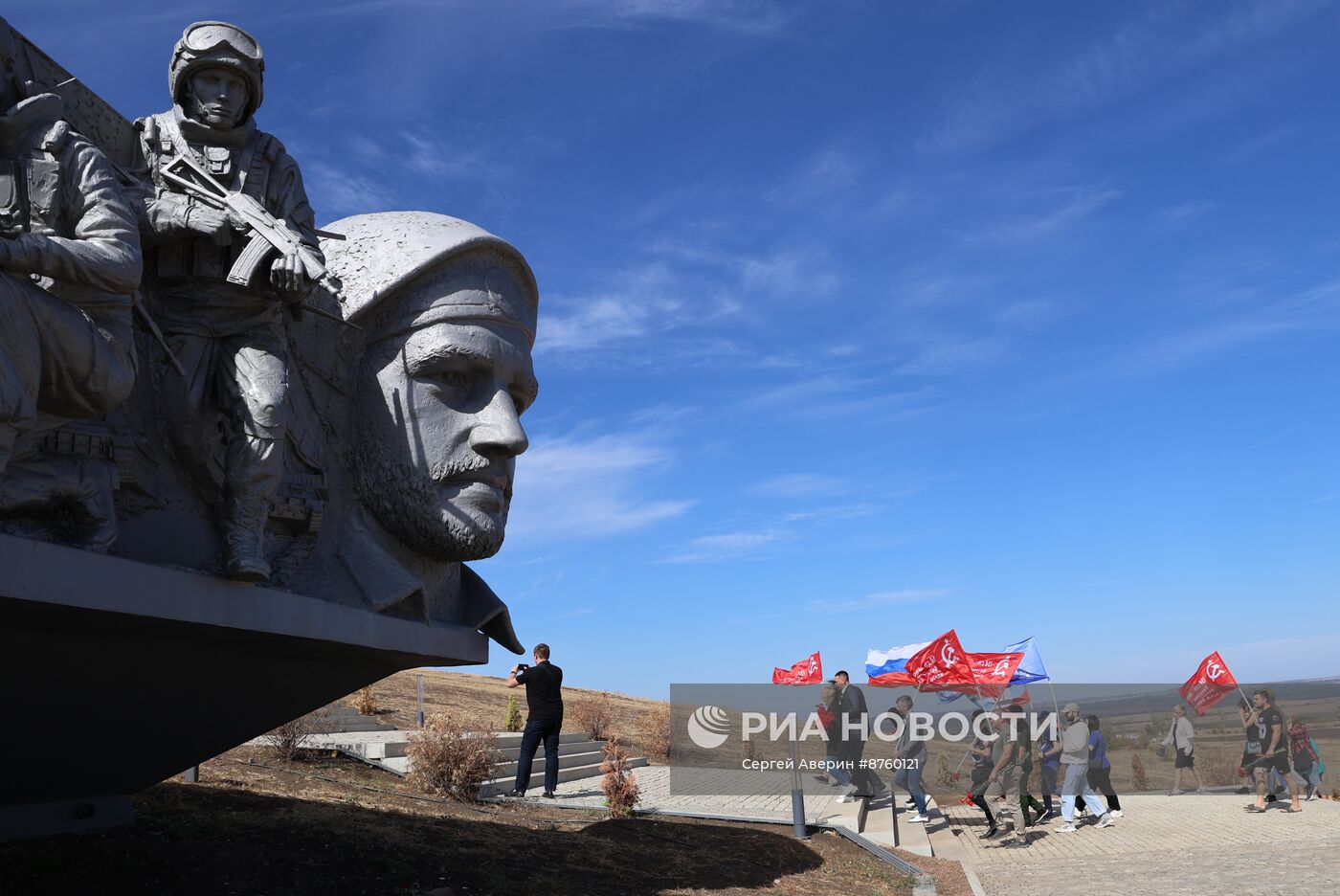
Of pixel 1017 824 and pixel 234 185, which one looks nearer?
pixel 234 185

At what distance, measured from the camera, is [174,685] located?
6.24 meters

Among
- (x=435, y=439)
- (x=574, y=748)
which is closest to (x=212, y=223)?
(x=435, y=439)

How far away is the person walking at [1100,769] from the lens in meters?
15.7

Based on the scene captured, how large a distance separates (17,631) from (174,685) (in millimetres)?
1582

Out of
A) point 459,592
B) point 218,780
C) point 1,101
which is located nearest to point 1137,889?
point 459,592

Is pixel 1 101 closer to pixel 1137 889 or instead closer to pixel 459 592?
pixel 459 592

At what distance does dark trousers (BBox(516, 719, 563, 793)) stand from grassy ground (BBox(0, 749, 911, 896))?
586mm

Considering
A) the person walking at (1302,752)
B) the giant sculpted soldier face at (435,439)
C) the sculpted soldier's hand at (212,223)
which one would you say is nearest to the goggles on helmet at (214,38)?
the sculpted soldier's hand at (212,223)

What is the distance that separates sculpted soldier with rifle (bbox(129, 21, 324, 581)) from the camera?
5516 mm

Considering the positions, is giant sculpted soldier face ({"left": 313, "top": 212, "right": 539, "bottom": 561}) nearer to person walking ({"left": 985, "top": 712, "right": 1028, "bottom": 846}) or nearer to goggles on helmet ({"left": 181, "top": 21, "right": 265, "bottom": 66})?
goggles on helmet ({"left": 181, "top": 21, "right": 265, "bottom": 66})

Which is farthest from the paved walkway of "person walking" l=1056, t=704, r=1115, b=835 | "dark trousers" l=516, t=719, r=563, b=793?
"dark trousers" l=516, t=719, r=563, b=793

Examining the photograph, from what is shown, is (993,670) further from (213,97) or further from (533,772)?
(213,97)

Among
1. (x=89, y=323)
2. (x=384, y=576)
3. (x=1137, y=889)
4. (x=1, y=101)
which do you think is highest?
(x=1, y=101)

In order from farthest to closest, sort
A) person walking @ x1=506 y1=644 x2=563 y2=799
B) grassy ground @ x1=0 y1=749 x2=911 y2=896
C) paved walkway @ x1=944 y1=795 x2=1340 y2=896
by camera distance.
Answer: person walking @ x1=506 y1=644 x2=563 y2=799
paved walkway @ x1=944 y1=795 x2=1340 y2=896
grassy ground @ x1=0 y1=749 x2=911 y2=896
